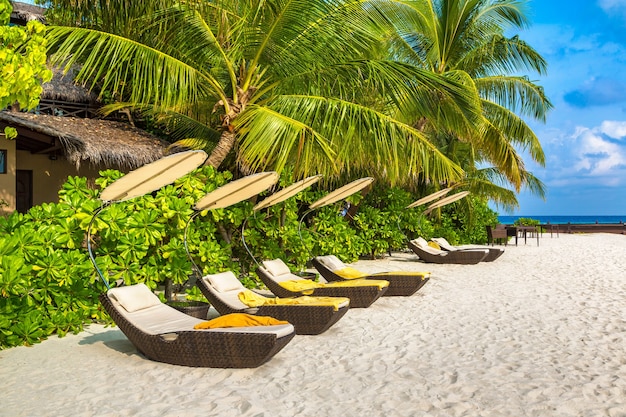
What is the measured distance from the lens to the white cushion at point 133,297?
194 inches

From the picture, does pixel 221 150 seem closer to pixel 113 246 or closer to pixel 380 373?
pixel 113 246

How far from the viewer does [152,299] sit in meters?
5.27

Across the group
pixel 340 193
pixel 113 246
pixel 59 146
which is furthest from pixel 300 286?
pixel 59 146

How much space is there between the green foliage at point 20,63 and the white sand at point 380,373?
2.02 m

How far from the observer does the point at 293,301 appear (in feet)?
18.6

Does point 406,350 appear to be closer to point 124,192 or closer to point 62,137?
point 124,192

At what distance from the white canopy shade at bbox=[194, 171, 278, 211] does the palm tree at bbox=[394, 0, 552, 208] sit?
7.89 m

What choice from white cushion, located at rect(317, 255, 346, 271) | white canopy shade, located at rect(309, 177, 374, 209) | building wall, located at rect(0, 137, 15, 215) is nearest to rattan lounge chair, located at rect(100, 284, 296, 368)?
white cushion, located at rect(317, 255, 346, 271)

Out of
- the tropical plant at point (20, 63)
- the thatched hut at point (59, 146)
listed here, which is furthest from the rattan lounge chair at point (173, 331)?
the thatched hut at point (59, 146)

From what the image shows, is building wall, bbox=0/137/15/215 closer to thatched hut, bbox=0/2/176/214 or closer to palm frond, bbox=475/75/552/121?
thatched hut, bbox=0/2/176/214

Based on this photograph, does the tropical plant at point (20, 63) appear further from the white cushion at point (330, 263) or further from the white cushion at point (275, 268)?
the white cushion at point (330, 263)

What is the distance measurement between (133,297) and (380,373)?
7.48ft

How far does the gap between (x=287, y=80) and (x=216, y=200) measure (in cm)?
279

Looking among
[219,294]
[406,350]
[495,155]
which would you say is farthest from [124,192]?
[495,155]
